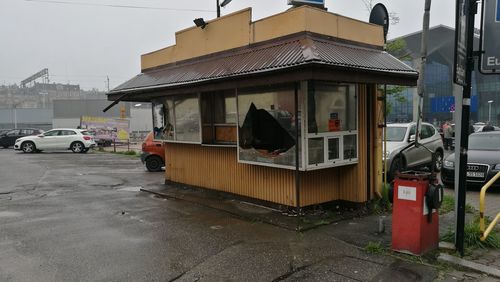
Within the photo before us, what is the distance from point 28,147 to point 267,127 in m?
23.0

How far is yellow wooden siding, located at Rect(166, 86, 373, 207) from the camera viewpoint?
7.47 m

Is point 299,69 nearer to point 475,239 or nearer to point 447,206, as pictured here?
point 475,239

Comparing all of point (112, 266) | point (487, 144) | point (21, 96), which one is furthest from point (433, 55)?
point (21, 96)

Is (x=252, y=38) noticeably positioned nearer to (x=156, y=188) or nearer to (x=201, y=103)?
(x=201, y=103)

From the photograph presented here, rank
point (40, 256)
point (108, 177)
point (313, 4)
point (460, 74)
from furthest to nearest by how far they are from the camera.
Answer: point (108, 177) → point (313, 4) → point (40, 256) → point (460, 74)

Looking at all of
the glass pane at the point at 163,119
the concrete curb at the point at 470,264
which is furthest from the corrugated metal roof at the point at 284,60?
the concrete curb at the point at 470,264

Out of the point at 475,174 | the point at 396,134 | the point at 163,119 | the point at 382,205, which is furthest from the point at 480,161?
the point at 163,119

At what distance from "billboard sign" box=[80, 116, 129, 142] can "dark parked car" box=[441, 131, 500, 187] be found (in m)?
23.7

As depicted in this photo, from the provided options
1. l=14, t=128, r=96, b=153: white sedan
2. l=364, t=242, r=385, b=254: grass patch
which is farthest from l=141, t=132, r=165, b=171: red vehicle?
l=14, t=128, r=96, b=153: white sedan

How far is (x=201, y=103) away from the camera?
360 inches

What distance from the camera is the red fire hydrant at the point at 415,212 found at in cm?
521

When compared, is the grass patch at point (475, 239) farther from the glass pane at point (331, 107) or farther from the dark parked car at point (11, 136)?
the dark parked car at point (11, 136)

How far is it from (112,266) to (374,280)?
10.3 ft

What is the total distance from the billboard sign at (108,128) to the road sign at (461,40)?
27456 millimetres
